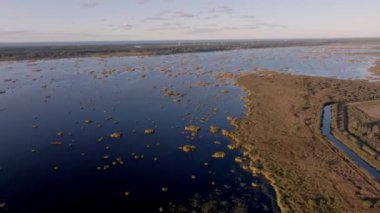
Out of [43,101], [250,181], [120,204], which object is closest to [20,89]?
[43,101]

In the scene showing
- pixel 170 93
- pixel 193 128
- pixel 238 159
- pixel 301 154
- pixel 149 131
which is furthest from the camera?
pixel 170 93

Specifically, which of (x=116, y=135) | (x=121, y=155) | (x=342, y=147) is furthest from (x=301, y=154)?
(x=116, y=135)

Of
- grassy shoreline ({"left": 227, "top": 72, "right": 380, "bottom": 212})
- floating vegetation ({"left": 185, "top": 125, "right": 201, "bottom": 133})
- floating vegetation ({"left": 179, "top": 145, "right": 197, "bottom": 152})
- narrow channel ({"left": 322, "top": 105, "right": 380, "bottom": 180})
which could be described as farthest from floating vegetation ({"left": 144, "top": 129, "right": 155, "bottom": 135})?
narrow channel ({"left": 322, "top": 105, "right": 380, "bottom": 180})

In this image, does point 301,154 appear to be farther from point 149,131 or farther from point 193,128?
point 149,131

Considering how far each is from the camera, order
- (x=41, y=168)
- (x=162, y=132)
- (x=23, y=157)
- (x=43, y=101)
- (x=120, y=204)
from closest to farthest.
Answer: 1. (x=120, y=204)
2. (x=41, y=168)
3. (x=23, y=157)
4. (x=162, y=132)
5. (x=43, y=101)

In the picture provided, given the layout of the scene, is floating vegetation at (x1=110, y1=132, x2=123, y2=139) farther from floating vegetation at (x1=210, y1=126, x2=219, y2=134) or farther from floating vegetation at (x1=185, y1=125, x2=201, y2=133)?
floating vegetation at (x1=210, y1=126, x2=219, y2=134)

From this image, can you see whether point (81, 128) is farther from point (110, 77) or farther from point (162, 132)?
point (110, 77)
